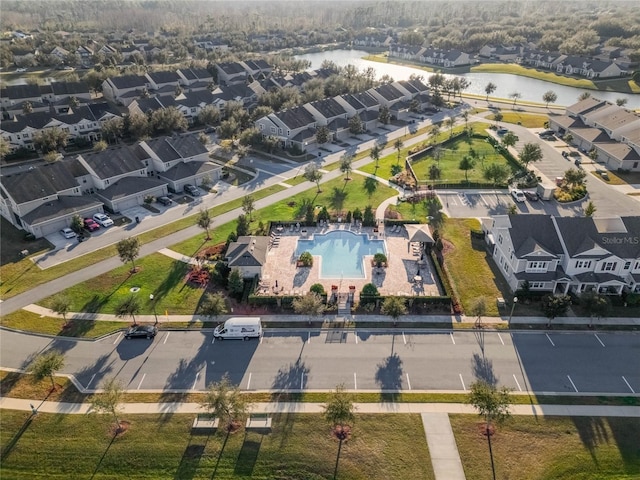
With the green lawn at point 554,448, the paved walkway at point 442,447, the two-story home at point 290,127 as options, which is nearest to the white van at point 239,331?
the paved walkway at point 442,447

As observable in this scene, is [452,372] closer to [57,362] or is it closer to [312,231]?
[312,231]

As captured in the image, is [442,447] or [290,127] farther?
[290,127]

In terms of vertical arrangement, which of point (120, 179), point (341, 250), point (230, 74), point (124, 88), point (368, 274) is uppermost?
point (230, 74)

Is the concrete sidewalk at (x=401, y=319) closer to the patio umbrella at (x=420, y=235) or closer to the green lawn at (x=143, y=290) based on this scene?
the green lawn at (x=143, y=290)

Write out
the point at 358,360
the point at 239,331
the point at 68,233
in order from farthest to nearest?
the point at 68,233, the point at 239,331, the point at 358,360

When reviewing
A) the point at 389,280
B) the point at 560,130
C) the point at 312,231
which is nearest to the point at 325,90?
the point at 560,130

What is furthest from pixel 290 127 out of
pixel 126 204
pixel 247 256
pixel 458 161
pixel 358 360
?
pixel 358 360

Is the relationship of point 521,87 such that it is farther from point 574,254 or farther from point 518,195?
point 574,254
